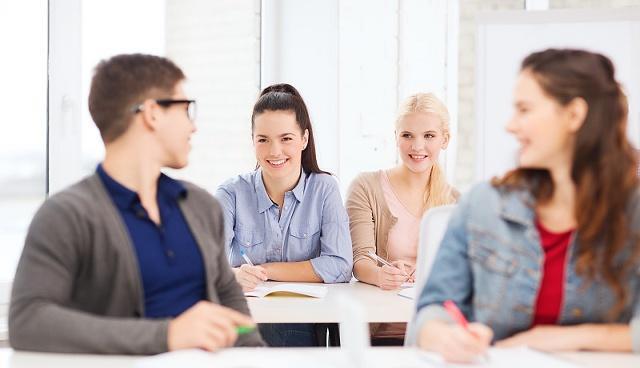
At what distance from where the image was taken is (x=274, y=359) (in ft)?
4.91

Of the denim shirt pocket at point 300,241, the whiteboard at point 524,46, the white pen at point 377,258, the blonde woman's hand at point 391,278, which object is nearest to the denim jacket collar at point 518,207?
the blonde woman's hand at point 391,278

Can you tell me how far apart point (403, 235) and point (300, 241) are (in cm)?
38

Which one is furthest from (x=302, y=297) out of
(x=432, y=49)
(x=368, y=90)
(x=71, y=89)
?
(x=432, y=49)

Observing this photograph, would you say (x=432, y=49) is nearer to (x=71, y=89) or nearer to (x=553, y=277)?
(x=71, y=89)

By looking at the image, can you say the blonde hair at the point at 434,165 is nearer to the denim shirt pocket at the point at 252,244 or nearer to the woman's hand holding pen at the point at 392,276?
the woman's hand holding pen at the point at 392,276

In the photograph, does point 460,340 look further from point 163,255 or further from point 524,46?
point 524,46

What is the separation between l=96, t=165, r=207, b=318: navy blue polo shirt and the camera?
1.67 meters

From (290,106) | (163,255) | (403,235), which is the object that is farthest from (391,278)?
(163,255)

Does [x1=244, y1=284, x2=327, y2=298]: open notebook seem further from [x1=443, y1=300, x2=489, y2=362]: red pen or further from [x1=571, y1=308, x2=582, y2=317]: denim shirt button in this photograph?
[x1=571, y1=308, x2=582, y2=317]: denim shirt button

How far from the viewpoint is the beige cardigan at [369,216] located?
3006 millimetres

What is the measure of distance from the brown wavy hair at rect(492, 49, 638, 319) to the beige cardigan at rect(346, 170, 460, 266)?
140 centimetres

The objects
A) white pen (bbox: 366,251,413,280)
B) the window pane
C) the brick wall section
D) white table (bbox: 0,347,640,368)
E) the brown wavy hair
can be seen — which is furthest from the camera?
the brick wall section

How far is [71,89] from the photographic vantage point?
368 centimetres

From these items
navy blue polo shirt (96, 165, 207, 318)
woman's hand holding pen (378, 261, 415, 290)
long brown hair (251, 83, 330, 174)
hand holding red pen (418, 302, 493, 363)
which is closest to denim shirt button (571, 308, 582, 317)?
hand holding red pen (418, 302, 493, 363)
